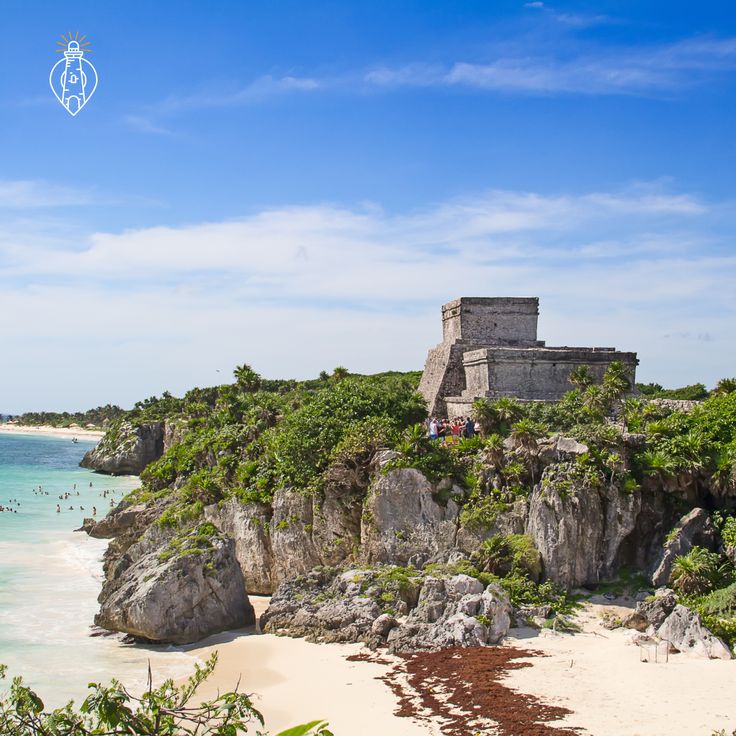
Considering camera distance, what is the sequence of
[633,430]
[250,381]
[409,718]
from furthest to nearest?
[250,381]
[633,430]
[409,718]

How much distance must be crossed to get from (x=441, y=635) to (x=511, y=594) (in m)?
2.63

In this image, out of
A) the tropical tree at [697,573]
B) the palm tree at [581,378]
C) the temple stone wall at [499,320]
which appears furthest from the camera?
the temple stone wall at [499,320]

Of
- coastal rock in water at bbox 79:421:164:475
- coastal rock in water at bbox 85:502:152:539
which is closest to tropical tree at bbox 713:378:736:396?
coastal rock in water at bbox 85:502:152:539

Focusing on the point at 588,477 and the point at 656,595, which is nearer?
the point at 656,595

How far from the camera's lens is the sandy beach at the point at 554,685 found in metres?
14.7

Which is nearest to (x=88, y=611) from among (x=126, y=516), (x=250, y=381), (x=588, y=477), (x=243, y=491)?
(x=243, y=491)

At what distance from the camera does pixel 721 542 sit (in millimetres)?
21125

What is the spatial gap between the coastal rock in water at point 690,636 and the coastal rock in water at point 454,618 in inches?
142

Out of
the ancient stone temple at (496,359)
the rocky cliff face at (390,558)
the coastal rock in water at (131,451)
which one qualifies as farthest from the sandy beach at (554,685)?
the coastal rock in water at (131,451)

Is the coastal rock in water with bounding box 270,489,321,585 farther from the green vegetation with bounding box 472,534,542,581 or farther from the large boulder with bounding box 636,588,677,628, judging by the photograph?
the large boulder with bounding box 636,588,677,628

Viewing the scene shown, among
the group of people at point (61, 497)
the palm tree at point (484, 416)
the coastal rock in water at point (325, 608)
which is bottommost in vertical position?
the group of people at point (61, 497)

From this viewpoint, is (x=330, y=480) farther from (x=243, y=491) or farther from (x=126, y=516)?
(x=126, y=516)

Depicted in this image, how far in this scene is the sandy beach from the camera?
48.4 feet

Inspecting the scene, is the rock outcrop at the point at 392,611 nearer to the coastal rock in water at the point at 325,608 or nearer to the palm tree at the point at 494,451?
the coastal rock in water at the point at 325,608
